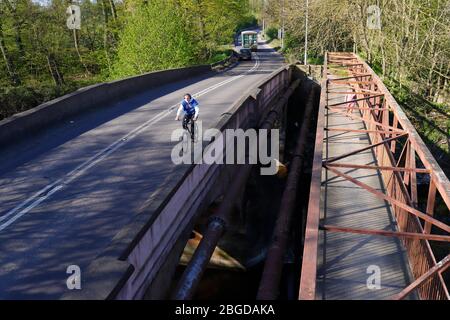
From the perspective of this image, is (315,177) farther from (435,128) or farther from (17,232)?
(435,128)

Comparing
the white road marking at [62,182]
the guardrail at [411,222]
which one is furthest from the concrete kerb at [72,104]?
the guardrail at [411,222]

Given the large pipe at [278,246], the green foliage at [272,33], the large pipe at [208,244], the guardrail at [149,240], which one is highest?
the green foliage at [272,33]

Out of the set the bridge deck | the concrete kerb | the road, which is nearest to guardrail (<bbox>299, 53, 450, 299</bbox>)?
the bridge deck

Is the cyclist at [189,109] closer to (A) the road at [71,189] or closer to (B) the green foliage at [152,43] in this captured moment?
(A) the road at [71,189]

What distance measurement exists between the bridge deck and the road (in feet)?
13.1

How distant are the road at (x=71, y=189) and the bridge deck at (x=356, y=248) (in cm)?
399

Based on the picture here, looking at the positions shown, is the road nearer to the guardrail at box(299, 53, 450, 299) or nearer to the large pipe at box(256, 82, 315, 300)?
the large pipe at box(256, 82, 315, 300)

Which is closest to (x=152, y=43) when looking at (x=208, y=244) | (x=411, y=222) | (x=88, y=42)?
(x=88, y=42)

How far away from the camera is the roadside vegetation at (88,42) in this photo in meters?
33.2

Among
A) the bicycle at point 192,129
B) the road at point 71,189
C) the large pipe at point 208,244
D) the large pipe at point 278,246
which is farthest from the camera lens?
the bicycle at point 192,129

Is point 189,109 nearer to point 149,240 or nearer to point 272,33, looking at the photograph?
point 149,240

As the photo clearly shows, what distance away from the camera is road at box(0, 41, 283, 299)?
23.1ft
